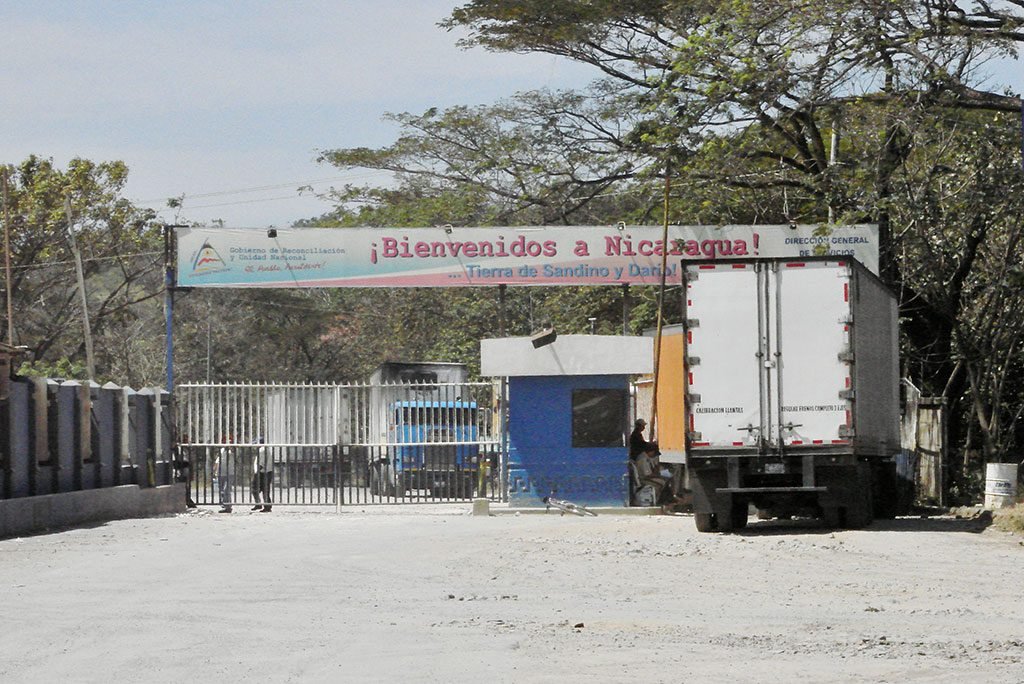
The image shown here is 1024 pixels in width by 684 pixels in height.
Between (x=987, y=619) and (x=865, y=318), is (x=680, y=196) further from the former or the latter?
(x=987, y=619)

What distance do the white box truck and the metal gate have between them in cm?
707

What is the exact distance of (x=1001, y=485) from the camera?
23328mm

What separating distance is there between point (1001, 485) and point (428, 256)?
10171 mm

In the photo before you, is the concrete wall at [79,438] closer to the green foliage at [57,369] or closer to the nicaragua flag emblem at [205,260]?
the nicaragua flag emblem at [205,260]

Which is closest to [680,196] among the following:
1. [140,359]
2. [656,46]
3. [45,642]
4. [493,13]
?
[656,46]

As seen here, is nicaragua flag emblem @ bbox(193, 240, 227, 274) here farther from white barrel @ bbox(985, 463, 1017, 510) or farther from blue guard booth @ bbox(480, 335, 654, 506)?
white barrel @ bbox(985, 463, 1017, 510)

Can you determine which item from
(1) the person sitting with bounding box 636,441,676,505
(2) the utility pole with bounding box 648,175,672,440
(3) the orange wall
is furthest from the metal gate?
(3) the orange wall

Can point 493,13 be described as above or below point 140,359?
above

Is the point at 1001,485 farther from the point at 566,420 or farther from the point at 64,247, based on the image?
the point at 64,247

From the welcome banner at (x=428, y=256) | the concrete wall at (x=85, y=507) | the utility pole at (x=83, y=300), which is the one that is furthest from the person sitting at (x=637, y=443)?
the utility pole at (x=83, y=300)

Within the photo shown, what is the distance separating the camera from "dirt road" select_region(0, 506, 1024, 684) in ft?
30.3

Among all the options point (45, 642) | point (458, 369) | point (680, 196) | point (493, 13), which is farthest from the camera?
point (458, 369)

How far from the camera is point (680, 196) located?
30.7m

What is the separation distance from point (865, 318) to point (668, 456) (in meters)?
3.54
